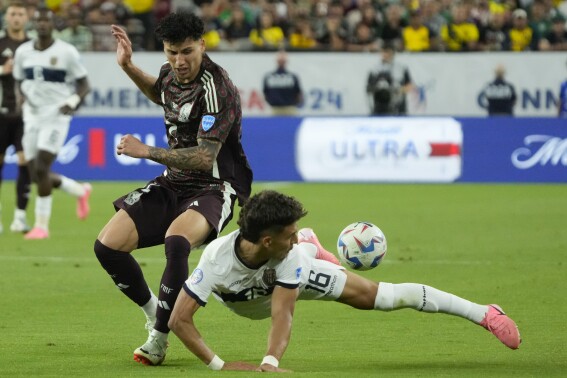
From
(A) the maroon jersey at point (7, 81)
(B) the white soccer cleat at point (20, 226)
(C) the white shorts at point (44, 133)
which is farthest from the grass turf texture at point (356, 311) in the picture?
(A) the maroon jersey at point (7, 81)

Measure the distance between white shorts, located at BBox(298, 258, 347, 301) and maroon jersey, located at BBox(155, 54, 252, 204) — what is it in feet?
3.18

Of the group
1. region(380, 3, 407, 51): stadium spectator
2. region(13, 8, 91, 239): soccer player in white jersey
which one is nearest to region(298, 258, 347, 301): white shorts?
region(13, 8, 91, 239): soccer player in white jersey

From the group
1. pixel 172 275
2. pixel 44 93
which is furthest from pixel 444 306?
pixel 44 93

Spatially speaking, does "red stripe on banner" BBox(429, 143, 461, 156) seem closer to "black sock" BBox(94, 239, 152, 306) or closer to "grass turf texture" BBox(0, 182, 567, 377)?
"grass turf texture" BBox(0, 182, 567, 377)

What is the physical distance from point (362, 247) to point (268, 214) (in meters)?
1.13

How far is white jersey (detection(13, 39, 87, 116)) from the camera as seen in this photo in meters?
14.0

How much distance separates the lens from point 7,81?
1481cm

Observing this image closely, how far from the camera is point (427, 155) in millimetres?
20141

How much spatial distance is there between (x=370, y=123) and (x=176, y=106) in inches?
499

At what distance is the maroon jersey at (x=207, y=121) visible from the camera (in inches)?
294

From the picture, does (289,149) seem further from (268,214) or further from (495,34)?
(268,214)

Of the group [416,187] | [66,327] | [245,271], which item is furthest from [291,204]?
[416,187]

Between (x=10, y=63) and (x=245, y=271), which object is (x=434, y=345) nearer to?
(x=245, y=271)

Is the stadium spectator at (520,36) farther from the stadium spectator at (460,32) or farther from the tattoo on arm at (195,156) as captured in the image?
the tattoo on arm at (195,156)
